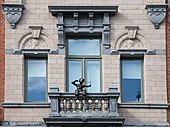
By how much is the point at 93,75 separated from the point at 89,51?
95cm

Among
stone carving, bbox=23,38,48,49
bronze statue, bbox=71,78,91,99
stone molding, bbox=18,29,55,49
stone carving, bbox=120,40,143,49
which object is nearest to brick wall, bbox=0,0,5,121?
stone molding, bbox=18,29,55,49

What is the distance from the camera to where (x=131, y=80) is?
29.0m

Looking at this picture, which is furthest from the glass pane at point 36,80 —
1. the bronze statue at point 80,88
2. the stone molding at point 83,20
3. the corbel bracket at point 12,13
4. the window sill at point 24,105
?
the corbel bracket at point 12,13

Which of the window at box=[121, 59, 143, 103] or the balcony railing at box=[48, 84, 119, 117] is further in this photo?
the window at box=[121, 59, 143, 103]

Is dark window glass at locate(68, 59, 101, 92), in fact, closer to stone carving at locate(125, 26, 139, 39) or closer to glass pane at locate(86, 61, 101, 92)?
glass pane at locate(86, 61, 101, 92)

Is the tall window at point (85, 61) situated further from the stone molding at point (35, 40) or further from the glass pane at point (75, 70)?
the stone molding at point (35, 40)

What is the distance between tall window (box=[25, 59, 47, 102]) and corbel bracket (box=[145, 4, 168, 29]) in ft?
14.3

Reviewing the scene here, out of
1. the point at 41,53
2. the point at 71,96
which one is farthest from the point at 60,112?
→ the point at 41,53

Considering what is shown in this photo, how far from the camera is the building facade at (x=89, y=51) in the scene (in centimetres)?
2841

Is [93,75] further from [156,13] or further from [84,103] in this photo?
[156,13]

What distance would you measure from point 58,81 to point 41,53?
125cm

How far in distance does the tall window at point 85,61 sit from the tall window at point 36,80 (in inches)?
37.3

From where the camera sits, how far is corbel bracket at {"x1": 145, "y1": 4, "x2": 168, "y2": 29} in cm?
2898

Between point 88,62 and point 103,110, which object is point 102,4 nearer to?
→ point 88,62
